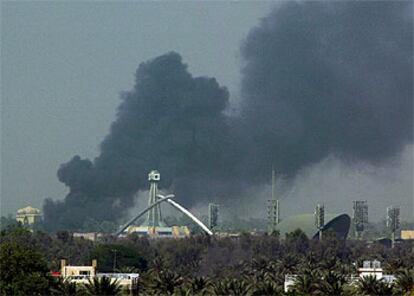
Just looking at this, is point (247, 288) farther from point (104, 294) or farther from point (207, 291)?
point (104, 294)

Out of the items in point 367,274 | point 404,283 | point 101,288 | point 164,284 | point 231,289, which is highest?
point 367,274

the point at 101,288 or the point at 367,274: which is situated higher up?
the point at 367,274

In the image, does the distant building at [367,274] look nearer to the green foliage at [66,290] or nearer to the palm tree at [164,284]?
the palm tree at [164,284]

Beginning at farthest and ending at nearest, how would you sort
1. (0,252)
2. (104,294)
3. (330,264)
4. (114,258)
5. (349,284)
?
(114,258)
(330,264)
(349,284)
(0,252)
(104,294)

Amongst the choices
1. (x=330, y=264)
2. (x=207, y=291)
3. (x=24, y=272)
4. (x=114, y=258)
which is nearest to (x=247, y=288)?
(x=207, y=291)

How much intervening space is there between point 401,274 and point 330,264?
53020mm

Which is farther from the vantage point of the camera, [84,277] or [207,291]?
[84,277]

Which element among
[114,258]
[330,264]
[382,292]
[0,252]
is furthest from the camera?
[114,258]

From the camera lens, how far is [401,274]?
129250 mm

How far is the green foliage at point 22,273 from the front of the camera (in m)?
111

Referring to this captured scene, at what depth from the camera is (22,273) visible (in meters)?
116

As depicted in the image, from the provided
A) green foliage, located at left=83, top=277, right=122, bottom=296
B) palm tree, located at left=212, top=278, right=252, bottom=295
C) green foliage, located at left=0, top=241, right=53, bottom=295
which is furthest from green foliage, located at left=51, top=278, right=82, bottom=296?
palm tree, located at left=212, top=278, right=252, bottom=295

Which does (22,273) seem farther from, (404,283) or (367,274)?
(367,274)

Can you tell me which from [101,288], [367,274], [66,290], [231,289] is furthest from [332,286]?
[367,274]
